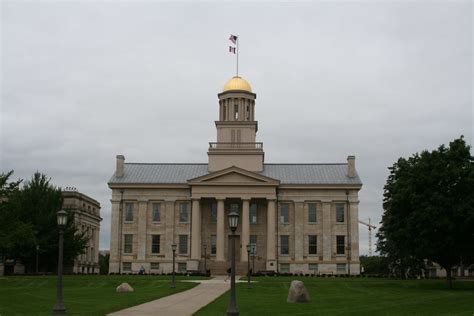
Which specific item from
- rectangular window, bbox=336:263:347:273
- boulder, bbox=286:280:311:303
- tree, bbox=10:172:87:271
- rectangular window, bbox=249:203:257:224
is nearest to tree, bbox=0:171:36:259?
tree, bbox=10:172:87:271

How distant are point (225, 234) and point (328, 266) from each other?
13.4 metres

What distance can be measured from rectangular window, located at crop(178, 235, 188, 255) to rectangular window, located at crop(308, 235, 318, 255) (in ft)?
50.8

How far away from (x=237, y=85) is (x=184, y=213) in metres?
18.2

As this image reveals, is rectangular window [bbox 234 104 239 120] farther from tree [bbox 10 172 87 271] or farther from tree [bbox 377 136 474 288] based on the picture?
tree [bbox 377 136 474 288]

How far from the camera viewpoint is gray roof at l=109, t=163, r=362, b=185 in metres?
85.6

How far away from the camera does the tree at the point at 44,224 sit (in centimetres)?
8081

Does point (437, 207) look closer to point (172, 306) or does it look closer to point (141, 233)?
point (172, 306)

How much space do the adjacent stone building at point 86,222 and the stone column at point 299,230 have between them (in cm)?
3950

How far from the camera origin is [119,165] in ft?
286

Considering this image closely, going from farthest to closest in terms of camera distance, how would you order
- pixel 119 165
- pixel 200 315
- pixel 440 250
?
pixel 119 165 → pixel 440 250 → pixel 200 315

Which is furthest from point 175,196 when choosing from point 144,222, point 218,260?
point 218,260

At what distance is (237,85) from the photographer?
290 ft

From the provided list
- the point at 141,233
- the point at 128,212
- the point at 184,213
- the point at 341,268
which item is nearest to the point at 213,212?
the point at 184,213

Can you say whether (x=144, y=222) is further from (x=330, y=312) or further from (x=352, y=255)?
(x=330, y=312)
